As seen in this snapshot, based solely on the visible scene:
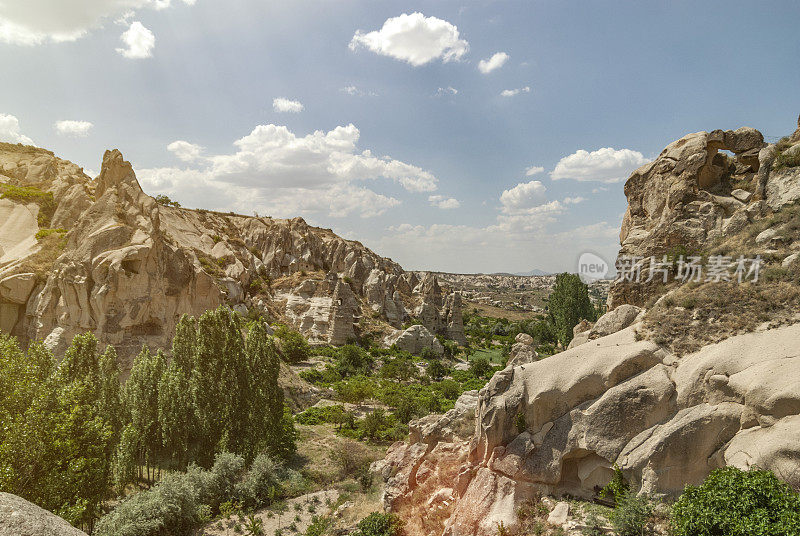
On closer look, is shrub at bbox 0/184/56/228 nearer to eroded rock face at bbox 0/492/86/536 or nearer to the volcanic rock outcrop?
the volcanic rock outcrop

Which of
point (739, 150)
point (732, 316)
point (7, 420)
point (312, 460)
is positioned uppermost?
point (739, 150)

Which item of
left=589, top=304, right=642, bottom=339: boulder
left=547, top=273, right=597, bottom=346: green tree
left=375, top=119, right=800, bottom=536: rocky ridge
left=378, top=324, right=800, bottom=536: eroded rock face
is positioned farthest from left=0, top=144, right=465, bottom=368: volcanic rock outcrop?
left=547, top=273, right=597, bottom=346: green tree

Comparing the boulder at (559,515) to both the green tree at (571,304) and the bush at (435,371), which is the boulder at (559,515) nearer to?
the bush at (435,371)

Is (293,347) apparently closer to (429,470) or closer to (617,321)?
(429,470)

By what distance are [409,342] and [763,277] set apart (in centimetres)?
5110

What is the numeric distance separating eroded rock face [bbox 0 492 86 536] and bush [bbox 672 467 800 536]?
39.1 ft

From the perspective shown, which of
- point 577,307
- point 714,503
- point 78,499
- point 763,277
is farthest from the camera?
point 577,307

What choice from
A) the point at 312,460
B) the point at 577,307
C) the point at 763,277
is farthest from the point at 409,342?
the point at 763,277

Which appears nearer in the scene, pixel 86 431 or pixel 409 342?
pixel 86 431

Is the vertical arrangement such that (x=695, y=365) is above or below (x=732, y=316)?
below

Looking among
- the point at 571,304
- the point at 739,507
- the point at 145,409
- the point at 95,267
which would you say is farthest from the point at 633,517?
the point at 571,304

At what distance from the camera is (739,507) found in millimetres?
8406

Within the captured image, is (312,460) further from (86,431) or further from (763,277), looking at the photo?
(763,277)

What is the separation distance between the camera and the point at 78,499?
11.5 meters
